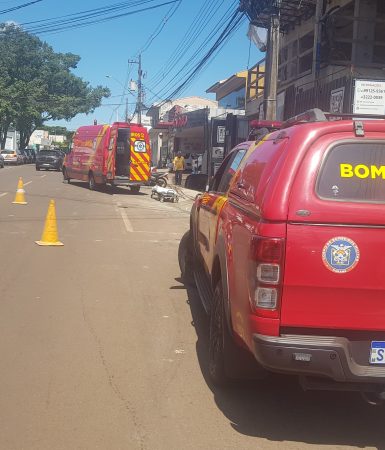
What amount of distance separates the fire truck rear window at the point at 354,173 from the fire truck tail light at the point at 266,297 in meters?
0.63

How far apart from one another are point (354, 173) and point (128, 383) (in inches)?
90.5

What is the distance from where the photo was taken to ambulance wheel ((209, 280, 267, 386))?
3.93m

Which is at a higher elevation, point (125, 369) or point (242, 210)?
point (242, 210)

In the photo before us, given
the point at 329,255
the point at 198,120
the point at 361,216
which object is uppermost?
the point at 198,120

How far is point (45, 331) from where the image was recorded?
17.8 ft

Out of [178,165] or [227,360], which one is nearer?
[227,360]

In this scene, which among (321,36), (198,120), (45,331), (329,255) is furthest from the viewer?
(198,120)

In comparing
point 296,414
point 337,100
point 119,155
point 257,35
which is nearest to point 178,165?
point 119,155

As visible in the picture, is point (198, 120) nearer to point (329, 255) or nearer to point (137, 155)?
point (137, 155)

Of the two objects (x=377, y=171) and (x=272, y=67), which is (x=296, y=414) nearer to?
(x=377, y=171)

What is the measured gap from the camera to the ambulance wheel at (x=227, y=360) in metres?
3.93

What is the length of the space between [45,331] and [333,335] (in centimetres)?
316

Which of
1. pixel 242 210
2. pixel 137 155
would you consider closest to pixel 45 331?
pixel 242 210

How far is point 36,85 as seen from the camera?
53.6m
